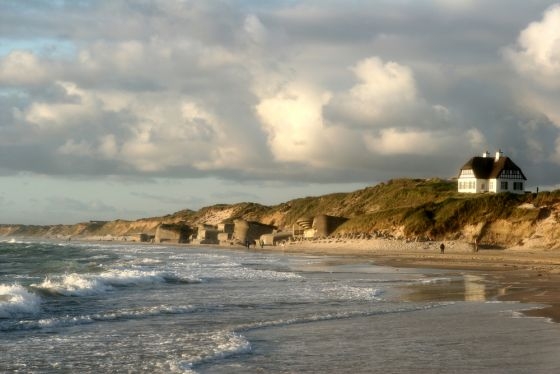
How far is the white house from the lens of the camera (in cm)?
8125

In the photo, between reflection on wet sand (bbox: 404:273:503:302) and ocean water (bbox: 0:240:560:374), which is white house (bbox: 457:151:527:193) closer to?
reflection on wet sand (bbox: 404:273:503:302)

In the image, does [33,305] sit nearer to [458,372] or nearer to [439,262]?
[458,372]

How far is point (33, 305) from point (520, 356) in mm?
13134

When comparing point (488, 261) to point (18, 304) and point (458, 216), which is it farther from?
point (18, 304)

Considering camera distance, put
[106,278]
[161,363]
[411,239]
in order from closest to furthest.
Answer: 1. [161,363]
2. [106,278]
3. [411,239]

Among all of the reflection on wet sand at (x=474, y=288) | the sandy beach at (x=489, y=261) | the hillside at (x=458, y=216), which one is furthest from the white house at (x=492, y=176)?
the reflection on wet sand at (x=474, y=288)

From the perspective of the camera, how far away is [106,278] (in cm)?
3025

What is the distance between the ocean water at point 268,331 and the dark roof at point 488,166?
183 feet

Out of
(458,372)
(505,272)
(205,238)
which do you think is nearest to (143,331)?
(458,372)

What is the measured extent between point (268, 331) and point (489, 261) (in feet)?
110

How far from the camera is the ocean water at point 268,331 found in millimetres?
12523

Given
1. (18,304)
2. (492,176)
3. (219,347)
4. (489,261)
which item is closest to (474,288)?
(219,347)

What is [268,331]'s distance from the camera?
1666 centimetres

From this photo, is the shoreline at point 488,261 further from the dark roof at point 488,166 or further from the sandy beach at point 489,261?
the dark roof at point 488,166
